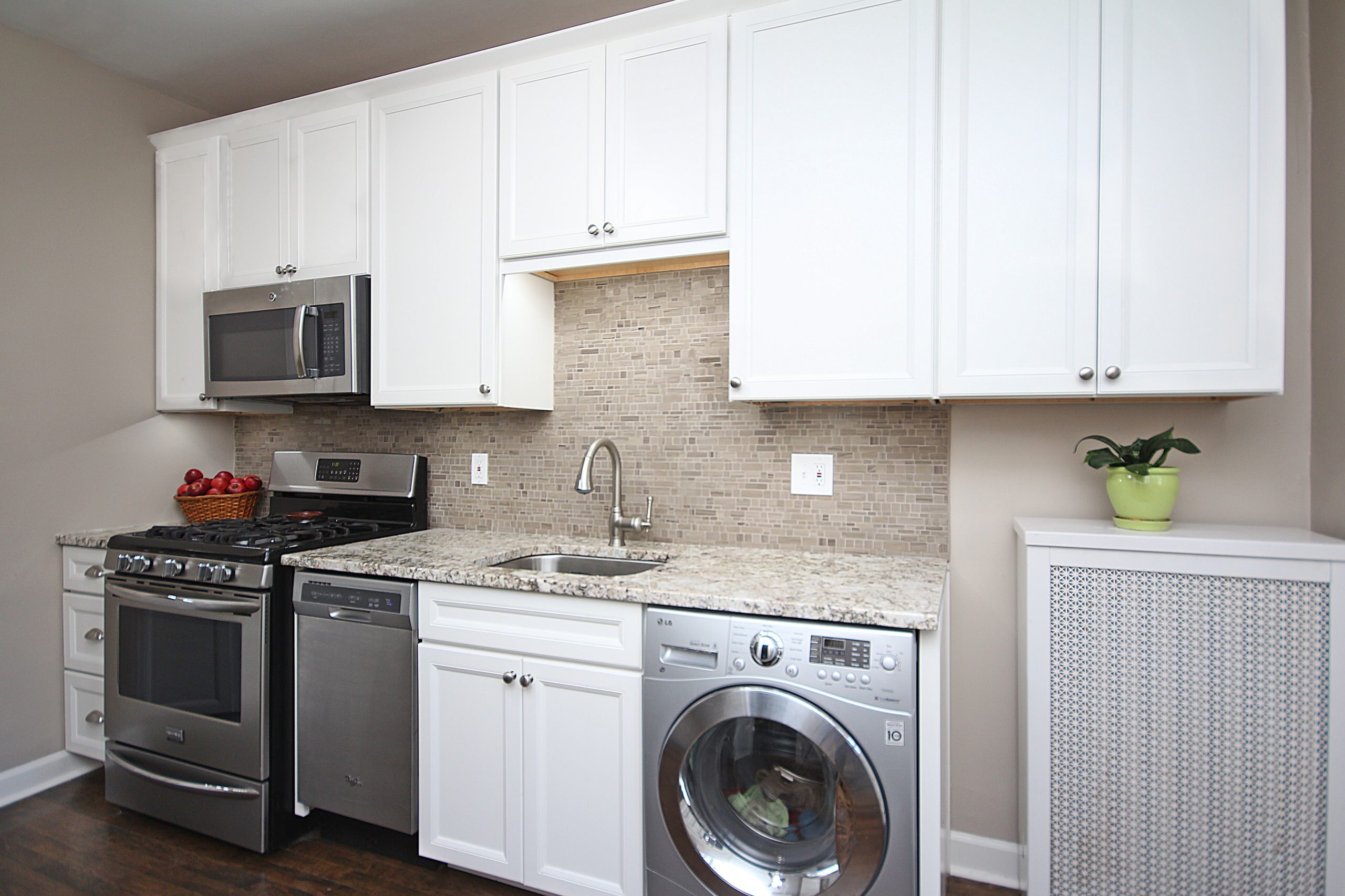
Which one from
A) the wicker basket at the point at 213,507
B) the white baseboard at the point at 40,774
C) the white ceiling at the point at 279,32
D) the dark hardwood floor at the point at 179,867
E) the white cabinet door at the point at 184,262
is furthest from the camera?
the wicker basket at the point at 213,507

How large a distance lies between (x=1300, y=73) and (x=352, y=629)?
2941 millimetres

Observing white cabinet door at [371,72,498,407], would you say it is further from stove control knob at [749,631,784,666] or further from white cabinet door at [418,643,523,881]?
stove control knob at [749,631,784,666]

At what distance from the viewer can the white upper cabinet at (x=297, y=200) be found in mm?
2424

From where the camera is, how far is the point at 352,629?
1.99 metres

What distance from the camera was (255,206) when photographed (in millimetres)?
2605

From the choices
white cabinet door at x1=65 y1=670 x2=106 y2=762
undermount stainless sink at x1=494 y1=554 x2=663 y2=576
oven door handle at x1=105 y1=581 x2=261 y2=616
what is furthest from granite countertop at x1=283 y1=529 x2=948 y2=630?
white cabinet door at x1=65 y1=670 x2=106 y2=762

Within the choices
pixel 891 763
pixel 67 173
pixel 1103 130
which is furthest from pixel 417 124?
pixel 891 763

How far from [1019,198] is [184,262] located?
3050 millimetres

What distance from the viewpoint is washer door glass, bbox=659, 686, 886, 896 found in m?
1.44

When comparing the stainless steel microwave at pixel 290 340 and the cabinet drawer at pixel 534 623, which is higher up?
the stainless steel microwave at pixel 290 340

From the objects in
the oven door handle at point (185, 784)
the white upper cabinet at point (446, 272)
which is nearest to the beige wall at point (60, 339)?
the oven door handle at point (185, 784)

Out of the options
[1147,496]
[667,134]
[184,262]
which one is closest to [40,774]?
[184,262]

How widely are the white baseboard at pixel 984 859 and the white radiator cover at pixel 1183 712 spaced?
0.27m

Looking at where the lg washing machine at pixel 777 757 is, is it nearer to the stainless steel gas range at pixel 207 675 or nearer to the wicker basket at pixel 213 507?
the stainless steel gas range at pixel 207 675
